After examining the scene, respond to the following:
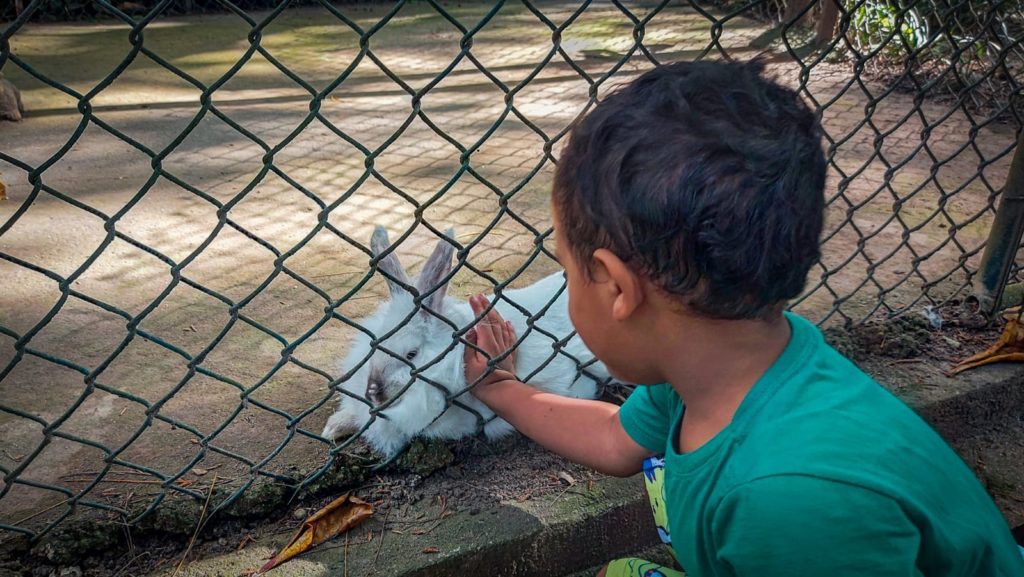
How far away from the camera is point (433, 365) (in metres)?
2.31

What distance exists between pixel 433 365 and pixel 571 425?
51cm

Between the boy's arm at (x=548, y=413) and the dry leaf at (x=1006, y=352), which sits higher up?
the boy's arm at (x=548, y=413)

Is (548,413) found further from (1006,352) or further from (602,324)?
(1006,352)

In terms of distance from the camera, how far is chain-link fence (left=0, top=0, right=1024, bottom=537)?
6.40 ft

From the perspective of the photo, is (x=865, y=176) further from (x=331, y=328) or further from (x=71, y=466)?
(x=71, y=466)

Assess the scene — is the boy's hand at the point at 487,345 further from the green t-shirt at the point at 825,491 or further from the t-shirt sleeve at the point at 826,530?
the t-shirt sleeve at the point at 826,530

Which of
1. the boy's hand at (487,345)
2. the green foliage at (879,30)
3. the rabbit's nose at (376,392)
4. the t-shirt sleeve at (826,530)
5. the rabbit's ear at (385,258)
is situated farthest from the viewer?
the green foliage at (879,30)

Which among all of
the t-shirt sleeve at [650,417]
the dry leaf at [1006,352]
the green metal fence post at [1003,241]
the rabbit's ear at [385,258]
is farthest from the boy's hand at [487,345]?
the green metal fence post at [1003,241]

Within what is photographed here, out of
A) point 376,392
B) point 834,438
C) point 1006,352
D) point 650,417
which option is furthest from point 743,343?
point 1006,352

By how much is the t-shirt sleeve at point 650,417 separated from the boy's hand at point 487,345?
0.51 m

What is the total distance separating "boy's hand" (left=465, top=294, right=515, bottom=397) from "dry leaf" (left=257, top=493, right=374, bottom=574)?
1.46 feet

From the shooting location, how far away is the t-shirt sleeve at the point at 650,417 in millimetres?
1689

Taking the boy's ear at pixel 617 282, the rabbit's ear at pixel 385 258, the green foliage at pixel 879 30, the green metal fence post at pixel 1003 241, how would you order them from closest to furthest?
the boy's ear at pixel 617 282 < the rabbit's ear at pixel 385 258 < the green metal fence post at pixel 1003 241 < the green foliage at pixel 879 30

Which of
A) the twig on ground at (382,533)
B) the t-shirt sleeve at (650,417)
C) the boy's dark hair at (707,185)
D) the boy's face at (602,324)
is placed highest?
the boy's dark hair at (707,185)
